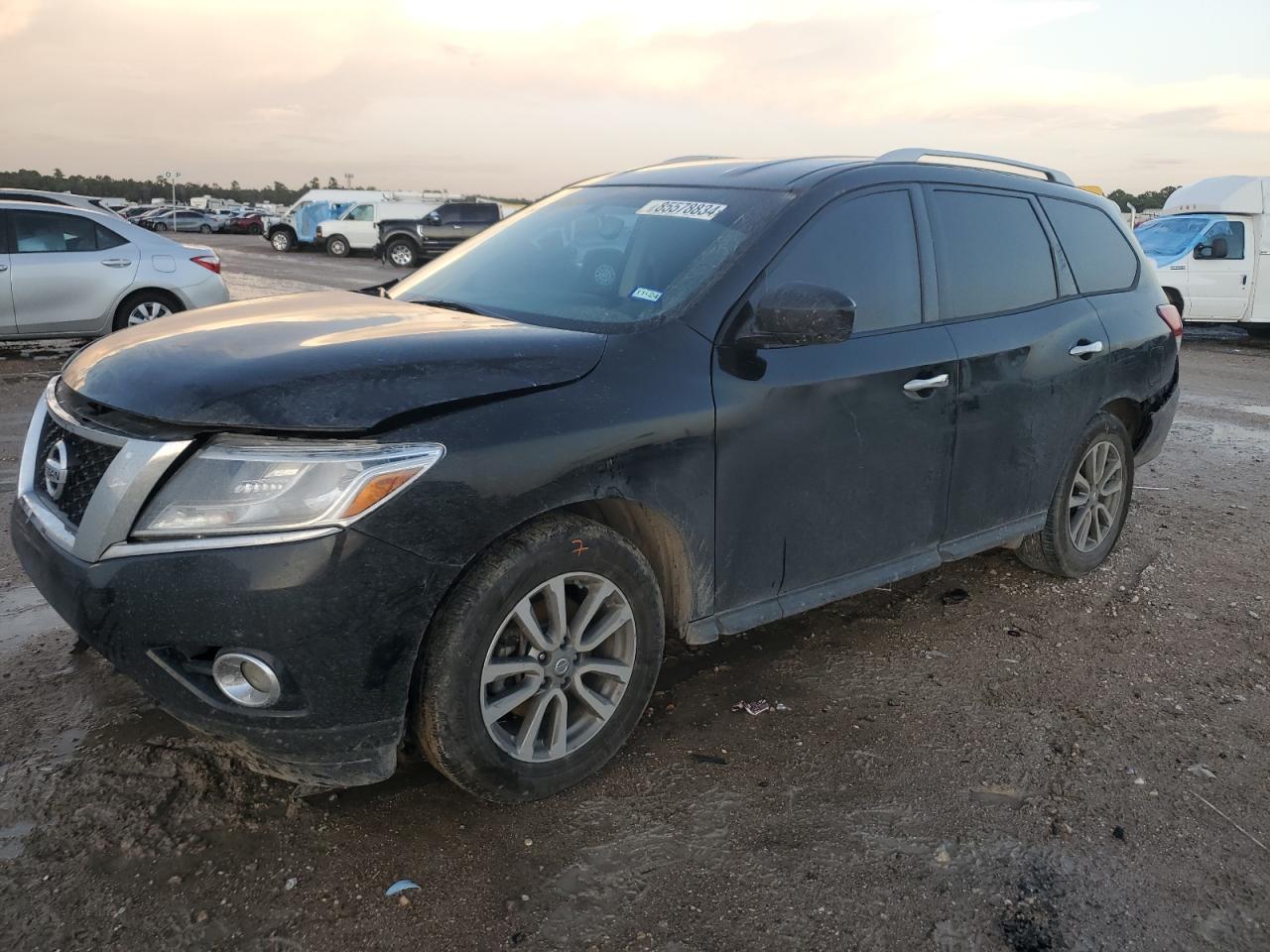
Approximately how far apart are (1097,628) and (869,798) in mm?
1844

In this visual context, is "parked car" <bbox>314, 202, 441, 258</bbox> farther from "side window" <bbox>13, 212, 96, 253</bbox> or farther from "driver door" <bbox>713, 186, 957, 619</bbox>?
"driver door" <bbox>713, 186, 957, 619</bbox>

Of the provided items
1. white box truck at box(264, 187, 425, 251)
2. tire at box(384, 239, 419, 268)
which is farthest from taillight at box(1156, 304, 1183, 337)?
white box truck at box(264, 187, 425, 251)

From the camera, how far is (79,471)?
2535mm

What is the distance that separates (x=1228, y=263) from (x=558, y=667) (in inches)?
613

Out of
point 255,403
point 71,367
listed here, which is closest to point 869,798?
point 255,403

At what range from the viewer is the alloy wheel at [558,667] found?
2641 mm

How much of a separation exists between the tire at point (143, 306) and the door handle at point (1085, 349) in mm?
8469

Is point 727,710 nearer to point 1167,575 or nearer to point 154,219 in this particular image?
point 1167,575

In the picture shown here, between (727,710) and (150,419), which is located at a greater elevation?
(150,419)

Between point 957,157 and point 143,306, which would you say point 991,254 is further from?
point 143,306

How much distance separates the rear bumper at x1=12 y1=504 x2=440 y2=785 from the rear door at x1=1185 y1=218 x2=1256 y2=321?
15.5 metres

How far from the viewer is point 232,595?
7.44ft

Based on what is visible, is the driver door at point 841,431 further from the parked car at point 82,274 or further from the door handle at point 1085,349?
the parked car at point 82,274

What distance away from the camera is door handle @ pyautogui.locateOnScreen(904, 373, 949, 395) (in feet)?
11.2
